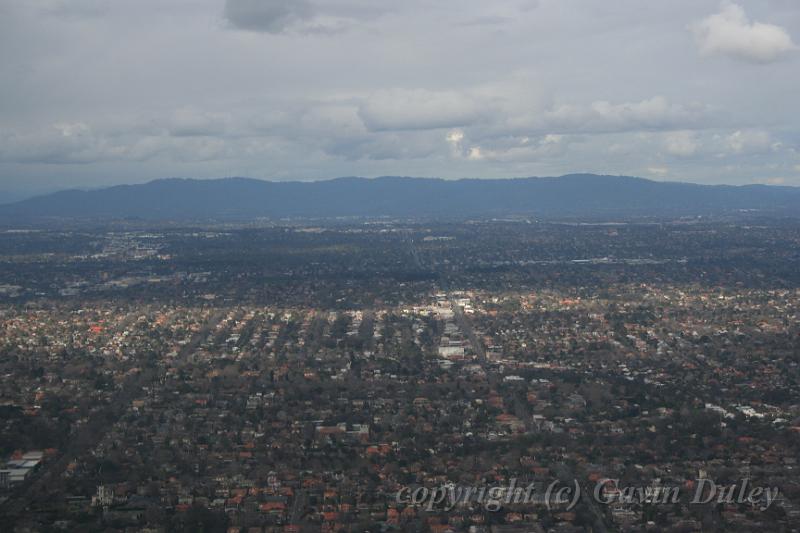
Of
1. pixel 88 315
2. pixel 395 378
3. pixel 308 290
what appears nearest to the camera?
pixel 395 378

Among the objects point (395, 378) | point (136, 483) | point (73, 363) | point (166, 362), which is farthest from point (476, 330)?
point (136, 483)

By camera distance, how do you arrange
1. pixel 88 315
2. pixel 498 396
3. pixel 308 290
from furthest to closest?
pixel 308 290
pixel 88 315
pixel 498 396

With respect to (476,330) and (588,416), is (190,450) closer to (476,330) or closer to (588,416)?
(588,416)

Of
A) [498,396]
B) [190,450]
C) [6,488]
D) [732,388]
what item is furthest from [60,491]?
[732,388]

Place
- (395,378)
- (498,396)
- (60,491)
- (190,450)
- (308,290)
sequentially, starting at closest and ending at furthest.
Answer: (60,491) < (190,450) < (498,396) < (395,378) < (308,290)

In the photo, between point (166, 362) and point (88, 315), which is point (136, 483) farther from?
point (88, 315)

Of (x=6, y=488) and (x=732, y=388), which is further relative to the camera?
(x=732, y=388)

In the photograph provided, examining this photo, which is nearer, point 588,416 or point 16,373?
point 588,416

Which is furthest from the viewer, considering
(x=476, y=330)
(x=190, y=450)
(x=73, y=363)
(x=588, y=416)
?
(x=476, y=330)
